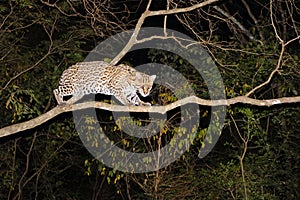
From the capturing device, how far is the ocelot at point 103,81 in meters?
4.57

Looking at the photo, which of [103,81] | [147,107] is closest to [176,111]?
[103,81]

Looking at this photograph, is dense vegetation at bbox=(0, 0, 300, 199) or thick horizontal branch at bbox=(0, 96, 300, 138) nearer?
thick horizontal branch at bbox=(0, 96, 300, 138)

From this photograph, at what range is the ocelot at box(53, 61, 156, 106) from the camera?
4566mm

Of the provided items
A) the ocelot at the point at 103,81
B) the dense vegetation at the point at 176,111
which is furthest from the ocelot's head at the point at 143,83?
the dense vegetation at the point at 176,111

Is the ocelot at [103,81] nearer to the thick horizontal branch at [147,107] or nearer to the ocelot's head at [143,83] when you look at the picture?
the ocelot's head at [143,83]

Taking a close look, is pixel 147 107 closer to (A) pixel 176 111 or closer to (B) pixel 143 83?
(B) pixel 143 83

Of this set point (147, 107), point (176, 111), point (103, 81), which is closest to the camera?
point (147, 107)

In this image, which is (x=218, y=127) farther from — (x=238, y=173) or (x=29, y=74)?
(x=29, y=74)

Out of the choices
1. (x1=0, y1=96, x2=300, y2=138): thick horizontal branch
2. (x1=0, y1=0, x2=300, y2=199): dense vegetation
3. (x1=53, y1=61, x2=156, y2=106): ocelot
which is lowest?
(x1=0, y1=0, x2=300, y2=199): dense vegetation

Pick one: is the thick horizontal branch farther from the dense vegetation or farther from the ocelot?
the dense vegetation

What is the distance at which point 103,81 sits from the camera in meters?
4.57

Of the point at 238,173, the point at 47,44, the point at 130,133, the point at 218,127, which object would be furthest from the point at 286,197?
the point at 47,44

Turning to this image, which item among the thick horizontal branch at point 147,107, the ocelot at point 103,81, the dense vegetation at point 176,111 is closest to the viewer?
the thick horizontal branch at point 147,107

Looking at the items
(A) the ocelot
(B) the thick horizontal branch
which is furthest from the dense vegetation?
(B) the thick horizontal branch
